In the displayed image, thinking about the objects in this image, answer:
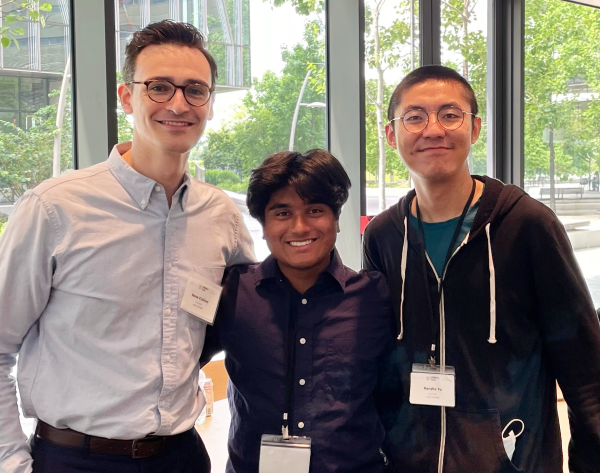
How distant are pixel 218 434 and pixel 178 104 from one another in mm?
1491

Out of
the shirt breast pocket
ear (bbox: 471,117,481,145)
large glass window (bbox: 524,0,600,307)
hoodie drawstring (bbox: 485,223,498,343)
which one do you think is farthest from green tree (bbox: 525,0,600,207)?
the shirt breast pocket

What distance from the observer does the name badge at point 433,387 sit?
1619 mm

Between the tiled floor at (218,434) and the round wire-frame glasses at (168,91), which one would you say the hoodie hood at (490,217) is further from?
the tiled floor at (218,434)

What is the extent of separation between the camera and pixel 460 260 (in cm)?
168

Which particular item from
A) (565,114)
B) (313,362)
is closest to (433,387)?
(313,362)

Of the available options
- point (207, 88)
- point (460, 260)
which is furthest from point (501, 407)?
point (207, 88)

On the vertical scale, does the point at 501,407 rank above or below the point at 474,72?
below

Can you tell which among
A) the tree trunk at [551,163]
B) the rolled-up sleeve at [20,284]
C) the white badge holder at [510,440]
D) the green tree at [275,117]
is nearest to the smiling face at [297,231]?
the rolled-up sleeve at [20,284]

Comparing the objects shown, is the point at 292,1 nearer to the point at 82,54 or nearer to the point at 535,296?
the point at 82,54

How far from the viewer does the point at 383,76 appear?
4.08 meters

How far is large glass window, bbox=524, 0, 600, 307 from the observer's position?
4.87 m

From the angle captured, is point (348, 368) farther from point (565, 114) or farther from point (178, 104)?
point (565, 114)

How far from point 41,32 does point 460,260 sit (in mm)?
2273

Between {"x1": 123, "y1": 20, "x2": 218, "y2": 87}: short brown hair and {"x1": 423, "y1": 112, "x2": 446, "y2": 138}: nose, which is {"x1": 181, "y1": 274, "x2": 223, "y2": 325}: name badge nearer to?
{"x1": 123, "y1": 20, "x2": 218, "y2": 87}: short brown hair
